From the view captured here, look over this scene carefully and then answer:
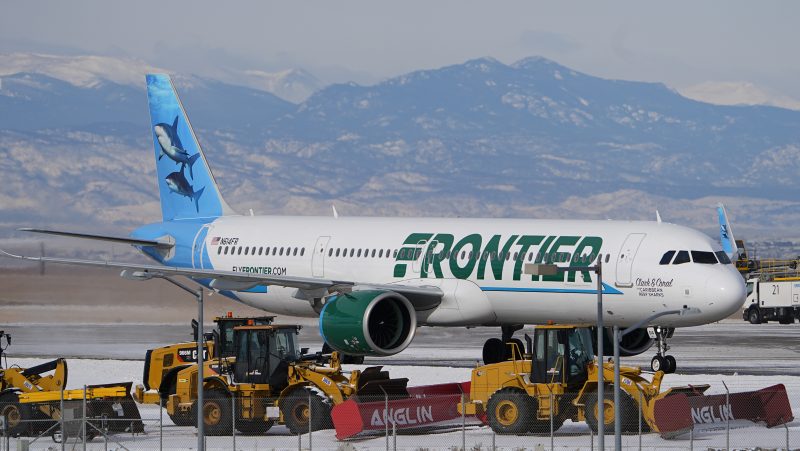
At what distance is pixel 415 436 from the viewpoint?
102ft

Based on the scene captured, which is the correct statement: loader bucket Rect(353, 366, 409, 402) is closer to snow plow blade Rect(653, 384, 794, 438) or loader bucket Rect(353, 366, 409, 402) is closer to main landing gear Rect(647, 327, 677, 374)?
snow plow blade Rect(653, 384, 794, 438)

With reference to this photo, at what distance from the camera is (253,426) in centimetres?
3197

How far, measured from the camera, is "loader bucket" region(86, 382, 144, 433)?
31609 mm

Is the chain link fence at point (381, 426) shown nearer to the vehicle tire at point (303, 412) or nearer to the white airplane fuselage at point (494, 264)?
the vehicle tire at point (303, 412)

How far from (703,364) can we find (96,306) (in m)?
35.4

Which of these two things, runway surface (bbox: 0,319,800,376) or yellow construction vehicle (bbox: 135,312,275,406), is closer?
yellow construction vehicle (bbox: 135,312,275,406)

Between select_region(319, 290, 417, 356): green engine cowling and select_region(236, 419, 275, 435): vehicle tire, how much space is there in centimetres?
899

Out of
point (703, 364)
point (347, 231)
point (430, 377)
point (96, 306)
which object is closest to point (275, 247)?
point (347, 231)

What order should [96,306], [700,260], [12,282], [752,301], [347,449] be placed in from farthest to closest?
[752,301], [12,282], [96,306], [700,260], [347,449]

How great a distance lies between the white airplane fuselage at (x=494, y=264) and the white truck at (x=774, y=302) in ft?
137

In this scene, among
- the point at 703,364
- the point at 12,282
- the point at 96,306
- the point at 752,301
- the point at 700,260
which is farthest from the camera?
the point at 752,301

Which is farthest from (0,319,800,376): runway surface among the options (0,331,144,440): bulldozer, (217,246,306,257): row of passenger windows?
(0,331,144,440): bulldozer

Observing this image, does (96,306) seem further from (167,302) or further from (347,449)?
(347,449)

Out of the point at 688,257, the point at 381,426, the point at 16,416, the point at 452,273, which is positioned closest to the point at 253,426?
the point at 381,426
